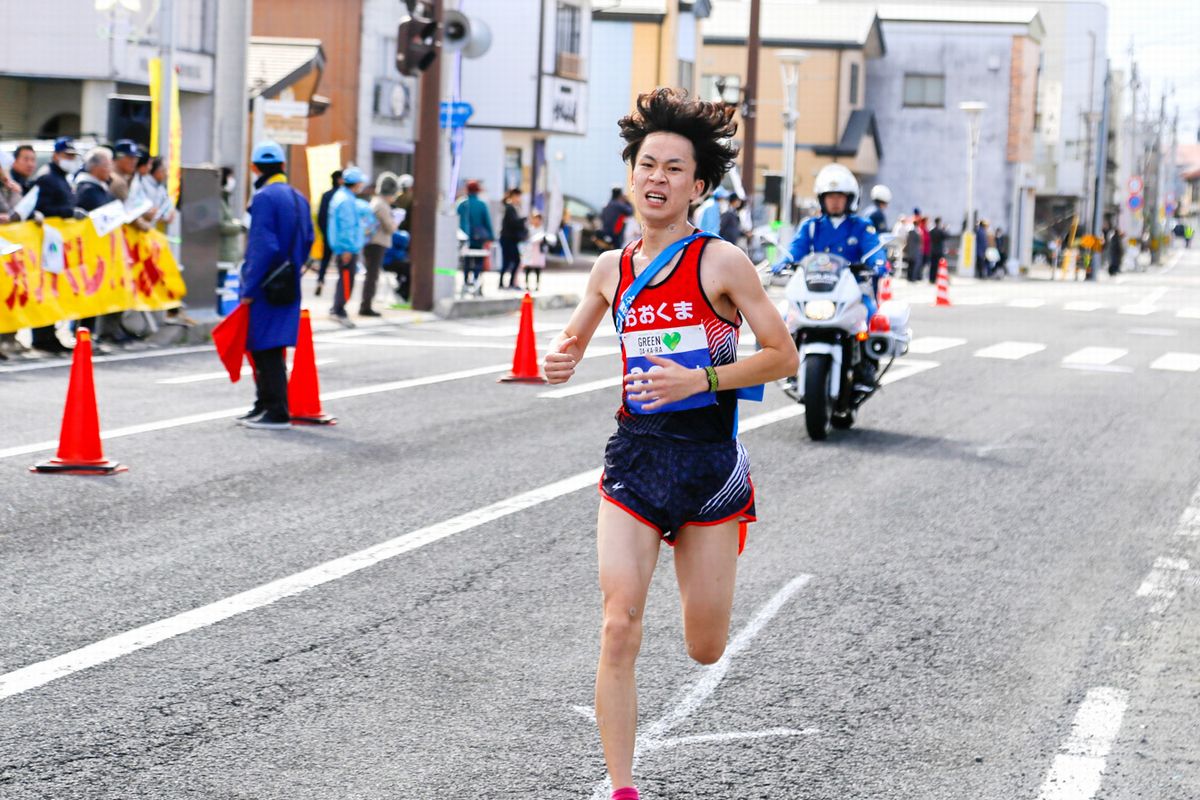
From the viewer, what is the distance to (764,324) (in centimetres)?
461

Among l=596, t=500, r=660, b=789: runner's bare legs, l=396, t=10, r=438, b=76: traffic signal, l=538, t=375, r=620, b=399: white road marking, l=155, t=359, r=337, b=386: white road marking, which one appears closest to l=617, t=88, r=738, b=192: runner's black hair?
l=596, t=500, r=660, b=789: runner's bare legs

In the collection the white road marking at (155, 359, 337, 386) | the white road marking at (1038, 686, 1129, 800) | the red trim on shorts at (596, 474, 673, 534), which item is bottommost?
the white road marking at (1038, 686, 1129, 800)

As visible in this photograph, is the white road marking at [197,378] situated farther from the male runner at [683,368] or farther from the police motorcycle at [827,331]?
the male runner at [683,368]

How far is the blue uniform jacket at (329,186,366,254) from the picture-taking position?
71.4 feet

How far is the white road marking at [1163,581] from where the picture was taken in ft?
24.9

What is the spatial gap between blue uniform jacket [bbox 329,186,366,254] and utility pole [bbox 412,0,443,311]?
2.78 metres

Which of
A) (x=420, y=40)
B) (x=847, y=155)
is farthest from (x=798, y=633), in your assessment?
(x=847, y=155)

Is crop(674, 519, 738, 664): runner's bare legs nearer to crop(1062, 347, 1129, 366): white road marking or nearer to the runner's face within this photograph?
the runner's face

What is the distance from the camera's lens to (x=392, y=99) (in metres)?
42.5

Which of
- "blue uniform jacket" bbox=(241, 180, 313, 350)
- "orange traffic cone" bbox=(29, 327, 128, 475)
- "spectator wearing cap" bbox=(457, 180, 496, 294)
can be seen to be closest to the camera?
"orange traffic cone" bbox=(29, 327, 128, 475)

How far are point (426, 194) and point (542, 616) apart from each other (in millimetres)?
18376

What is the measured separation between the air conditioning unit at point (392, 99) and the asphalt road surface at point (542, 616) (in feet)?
95.9

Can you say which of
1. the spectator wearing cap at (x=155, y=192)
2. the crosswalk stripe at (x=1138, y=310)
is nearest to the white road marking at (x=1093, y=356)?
the spectator wearing cap at (x=155, y=192)

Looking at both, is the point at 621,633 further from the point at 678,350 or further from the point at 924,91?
the point at 924,91
